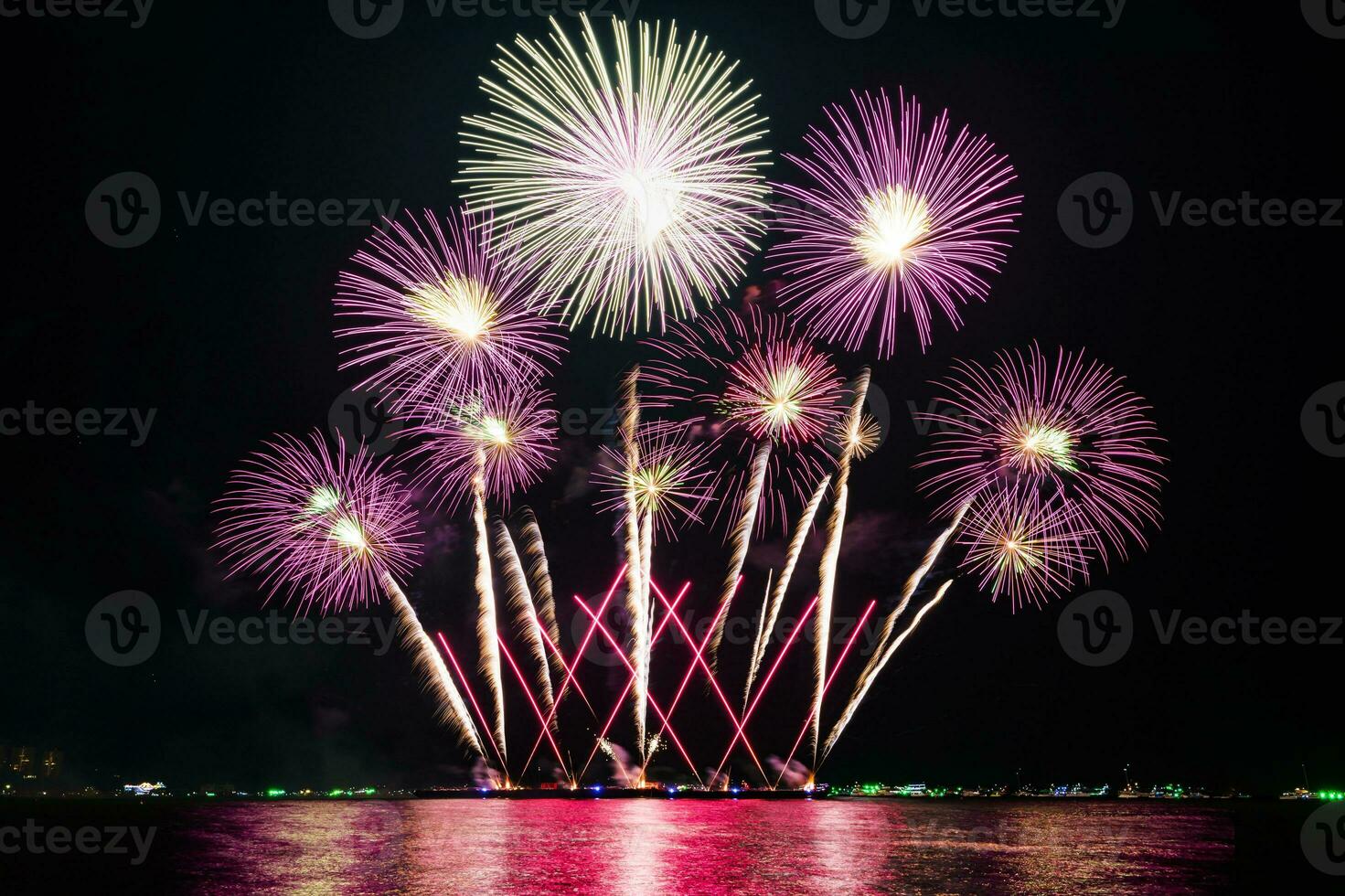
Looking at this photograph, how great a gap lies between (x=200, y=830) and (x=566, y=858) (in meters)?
28.5

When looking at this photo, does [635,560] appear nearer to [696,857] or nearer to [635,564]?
[635,564]

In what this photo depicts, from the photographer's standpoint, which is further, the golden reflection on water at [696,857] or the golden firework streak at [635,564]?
the golden firework streak at [635,564]

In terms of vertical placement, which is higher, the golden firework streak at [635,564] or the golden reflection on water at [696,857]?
the golden firework streak at [635,564]

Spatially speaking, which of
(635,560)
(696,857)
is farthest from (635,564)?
(696,857)

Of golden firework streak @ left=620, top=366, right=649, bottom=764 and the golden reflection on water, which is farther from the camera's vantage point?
golden firework streak @ left=620, top=366, right=649, bottom=764

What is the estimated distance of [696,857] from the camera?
25.1m

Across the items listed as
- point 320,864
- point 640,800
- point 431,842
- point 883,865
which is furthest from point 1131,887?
point 640,800

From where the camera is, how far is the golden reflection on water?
19.5 meters

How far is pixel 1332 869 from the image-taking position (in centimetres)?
2950

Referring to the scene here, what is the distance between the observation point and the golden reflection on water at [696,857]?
64.1ft

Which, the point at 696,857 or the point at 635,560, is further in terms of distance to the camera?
the point at 635,560

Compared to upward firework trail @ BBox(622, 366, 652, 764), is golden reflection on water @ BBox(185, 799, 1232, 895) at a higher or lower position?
lower

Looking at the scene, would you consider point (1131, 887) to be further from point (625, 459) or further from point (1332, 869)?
point (625, 459)

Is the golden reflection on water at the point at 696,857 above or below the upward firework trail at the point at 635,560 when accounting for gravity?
below
